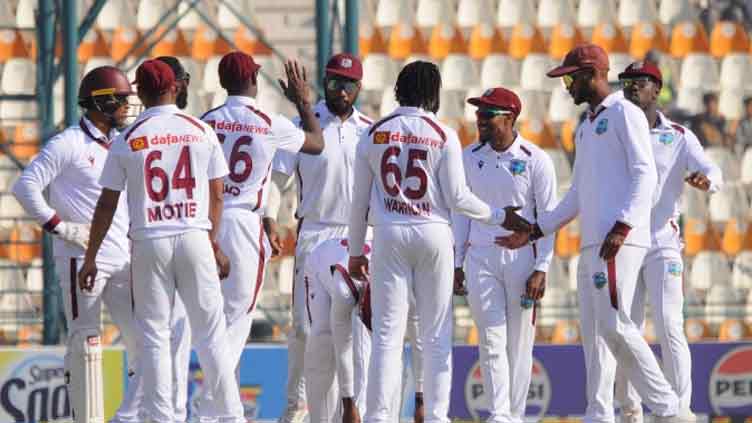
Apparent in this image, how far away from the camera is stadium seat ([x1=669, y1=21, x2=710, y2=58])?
675 inches

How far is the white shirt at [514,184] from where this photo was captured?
966cm

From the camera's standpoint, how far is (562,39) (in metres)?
17.1

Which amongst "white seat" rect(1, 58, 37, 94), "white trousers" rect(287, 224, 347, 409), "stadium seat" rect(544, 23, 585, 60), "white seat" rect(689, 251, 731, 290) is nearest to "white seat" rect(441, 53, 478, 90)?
"stadium seat" rect(544, 23, 585, 60)

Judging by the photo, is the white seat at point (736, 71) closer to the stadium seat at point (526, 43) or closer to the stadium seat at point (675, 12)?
the stadium seat at point (675, 12)

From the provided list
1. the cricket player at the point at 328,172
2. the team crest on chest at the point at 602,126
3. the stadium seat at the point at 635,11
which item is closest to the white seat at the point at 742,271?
the stadium seat at the point at 635,11

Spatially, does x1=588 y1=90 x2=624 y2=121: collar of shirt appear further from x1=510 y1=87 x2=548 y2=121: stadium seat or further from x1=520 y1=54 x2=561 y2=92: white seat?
x1=520 y1=54 x2=561 y2=92: white seat

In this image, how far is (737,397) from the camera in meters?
13.0

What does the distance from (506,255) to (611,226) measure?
3.84 ft

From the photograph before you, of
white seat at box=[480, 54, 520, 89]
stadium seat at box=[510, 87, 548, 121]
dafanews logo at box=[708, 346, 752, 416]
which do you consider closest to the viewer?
dafanews logo at box=[708, 346, 752, 416]

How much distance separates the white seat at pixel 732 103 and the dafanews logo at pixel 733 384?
4522 millimetres

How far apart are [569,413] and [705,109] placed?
15.8 feet

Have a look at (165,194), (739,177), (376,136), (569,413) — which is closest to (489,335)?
(376,136)

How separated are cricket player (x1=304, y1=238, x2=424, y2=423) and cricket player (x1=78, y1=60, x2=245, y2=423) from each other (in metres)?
1.08

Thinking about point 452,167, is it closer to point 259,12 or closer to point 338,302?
point 338,302
